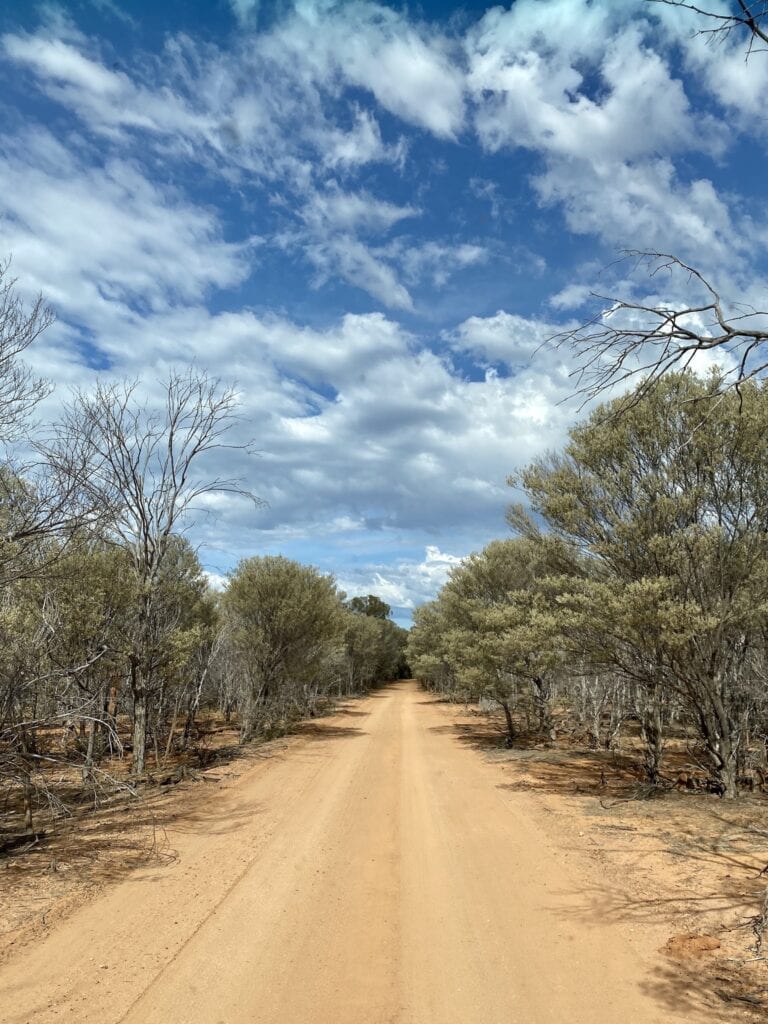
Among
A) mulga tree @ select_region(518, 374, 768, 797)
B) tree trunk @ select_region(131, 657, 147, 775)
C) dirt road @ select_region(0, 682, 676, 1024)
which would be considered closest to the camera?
dirt road @ select_region(0, 682, 676, 1024)

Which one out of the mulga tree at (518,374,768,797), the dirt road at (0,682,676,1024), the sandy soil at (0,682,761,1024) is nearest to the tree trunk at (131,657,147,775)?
the sandy soil at (0,682,761,1024)

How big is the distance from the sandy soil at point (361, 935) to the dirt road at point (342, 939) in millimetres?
18

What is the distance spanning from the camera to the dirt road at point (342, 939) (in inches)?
171

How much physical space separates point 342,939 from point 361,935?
0.19 metres

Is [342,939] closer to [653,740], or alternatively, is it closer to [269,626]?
[653,740]

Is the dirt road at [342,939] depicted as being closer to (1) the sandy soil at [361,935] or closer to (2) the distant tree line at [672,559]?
(1) the sandy soil at [361,935]

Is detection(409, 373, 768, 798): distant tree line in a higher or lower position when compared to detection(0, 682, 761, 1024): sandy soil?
higher

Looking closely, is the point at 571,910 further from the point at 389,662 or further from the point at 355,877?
the point at 389,662

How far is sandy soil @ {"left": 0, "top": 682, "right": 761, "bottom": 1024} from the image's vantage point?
4344 millimetres

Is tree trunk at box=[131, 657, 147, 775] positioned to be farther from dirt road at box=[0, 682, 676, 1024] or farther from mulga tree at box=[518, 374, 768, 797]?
mulga tree at box=[518, 374, 768, 797]

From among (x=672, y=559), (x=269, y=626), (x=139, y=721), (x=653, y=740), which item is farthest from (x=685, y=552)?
(x=269, y=626)

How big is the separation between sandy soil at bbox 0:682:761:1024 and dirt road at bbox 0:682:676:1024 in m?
0.02

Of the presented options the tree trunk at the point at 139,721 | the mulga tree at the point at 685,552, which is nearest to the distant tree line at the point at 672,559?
the mulga tree at the point at 685,552

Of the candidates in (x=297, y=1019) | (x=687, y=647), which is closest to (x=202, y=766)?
(x=687, y=647)
